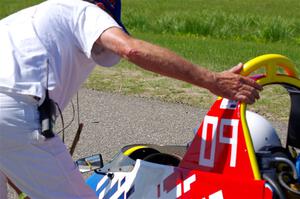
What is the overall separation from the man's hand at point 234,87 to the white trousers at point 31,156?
0.71 metres

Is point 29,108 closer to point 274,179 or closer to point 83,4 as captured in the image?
point 83,4

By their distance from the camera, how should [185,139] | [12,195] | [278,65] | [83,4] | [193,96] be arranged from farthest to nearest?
1. [193,96]
2. [185,139]
3. [12,195]
4. [278,65]
5. [83,4]

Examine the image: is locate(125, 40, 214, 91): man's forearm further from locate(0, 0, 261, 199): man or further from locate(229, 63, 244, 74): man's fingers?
locate(229, 63, 244, 74): man's fingers

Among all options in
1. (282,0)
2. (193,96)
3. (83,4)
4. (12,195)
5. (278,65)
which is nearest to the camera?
(83,4)

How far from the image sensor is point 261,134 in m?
3.64

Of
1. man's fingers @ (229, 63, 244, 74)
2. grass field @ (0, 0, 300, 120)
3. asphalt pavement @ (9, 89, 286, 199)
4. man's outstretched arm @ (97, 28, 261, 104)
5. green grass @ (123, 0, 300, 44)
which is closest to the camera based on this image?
man's outstretched arm @ (97, 28, 261, 104)

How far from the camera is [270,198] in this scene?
315 centimetres

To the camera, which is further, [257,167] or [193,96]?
[193,96]

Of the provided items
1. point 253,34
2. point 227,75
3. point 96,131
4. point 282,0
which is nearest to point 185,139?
point 96,131

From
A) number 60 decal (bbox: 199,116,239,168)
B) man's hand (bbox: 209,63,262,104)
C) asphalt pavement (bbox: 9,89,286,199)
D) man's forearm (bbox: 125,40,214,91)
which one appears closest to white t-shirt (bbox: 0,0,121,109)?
man's forearm (bbox: 125,40,214,91)

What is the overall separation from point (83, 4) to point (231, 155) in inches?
37.6

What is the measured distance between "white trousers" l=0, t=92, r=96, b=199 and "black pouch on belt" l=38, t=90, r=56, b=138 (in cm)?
2

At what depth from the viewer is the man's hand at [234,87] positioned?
9.82ft

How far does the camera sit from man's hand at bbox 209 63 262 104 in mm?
2992
